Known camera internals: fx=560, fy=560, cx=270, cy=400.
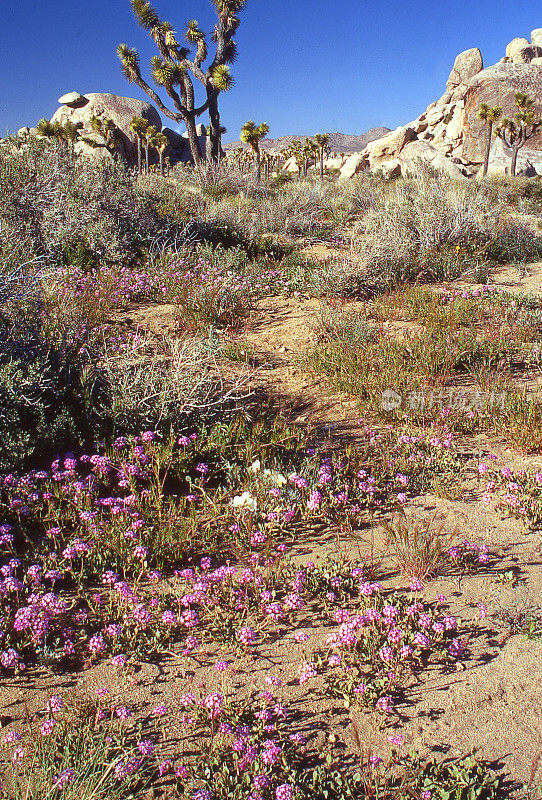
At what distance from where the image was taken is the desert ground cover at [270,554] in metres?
2.30

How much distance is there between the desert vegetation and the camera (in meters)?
2.30

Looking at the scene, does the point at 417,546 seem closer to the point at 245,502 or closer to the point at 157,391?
the point at 245,502

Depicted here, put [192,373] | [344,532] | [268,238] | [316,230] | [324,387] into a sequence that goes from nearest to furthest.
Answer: [344,532] < [192,373] < [324,387] < [268,238] < [316,230]

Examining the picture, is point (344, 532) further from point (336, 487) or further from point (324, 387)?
point (324, 387)

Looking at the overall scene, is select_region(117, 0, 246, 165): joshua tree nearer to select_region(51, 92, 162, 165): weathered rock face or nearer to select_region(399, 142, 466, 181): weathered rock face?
select_region(399, 142, 466, 181): weathered rock face

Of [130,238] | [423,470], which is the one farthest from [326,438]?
[130,238]

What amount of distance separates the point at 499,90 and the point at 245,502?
50.5m

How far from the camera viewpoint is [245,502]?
3779mm

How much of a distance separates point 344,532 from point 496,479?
1397 millimetres

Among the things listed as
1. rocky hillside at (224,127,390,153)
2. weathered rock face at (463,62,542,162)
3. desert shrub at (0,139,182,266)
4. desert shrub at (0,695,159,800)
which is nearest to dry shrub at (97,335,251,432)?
desert shrub at (0,695,159,800)

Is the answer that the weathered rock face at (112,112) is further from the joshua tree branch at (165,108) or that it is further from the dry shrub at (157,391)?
the dry shrub at (157,391)

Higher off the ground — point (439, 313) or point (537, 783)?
point (439, 313)

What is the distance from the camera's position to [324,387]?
601 cm

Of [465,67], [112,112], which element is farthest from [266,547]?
[465,67]
